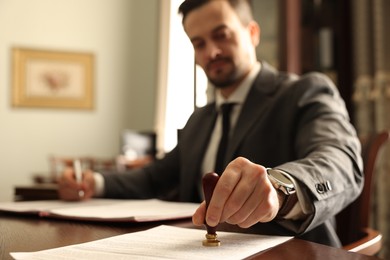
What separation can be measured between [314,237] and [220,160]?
0.40 metres

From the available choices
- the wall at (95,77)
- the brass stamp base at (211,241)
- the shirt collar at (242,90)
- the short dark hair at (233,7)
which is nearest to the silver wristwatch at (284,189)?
the brass stamp base at (211,241)

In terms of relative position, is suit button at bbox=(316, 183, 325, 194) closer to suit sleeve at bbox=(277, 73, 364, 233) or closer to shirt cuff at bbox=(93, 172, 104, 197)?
suit sleeve at bbox=(277, 73, 364, 233)

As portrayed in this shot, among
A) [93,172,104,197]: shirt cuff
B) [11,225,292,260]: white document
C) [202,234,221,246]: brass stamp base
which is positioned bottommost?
[93,172,104,197]: shirt cuff

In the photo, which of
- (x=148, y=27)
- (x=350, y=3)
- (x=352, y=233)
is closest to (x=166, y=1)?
(x=148, y=27)

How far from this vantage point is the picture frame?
18.2 ft

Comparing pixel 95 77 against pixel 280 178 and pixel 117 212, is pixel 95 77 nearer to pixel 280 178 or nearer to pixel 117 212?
pixel 117 212

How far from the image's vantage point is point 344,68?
2.96 metres

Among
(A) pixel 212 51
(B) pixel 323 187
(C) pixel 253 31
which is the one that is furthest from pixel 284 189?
(C) pixel 253 31

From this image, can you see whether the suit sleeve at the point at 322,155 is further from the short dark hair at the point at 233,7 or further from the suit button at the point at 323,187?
the short dark hair at the point at 233,7

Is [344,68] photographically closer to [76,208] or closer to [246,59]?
[246,59]

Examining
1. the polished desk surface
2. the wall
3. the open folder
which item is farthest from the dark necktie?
the wall

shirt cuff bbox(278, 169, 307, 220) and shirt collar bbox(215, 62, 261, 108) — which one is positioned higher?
shirt collar bbox(215, 62, 261, 108)

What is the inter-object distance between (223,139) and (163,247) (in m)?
0.84

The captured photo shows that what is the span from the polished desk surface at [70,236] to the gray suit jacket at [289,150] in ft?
0.60
